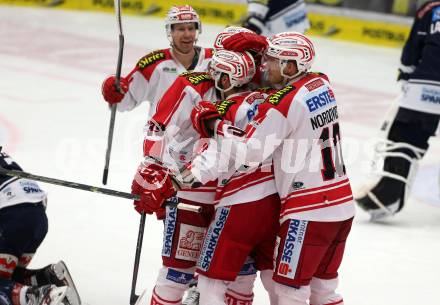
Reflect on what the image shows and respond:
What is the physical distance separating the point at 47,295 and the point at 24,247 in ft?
0.95

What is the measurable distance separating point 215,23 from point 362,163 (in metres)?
6.14

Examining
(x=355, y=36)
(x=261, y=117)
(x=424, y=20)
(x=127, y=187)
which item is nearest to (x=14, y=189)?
(x=261, y=117)

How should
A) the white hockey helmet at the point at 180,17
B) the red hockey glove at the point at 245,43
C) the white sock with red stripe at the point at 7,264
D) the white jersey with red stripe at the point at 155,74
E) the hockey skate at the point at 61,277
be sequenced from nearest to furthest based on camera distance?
the red hockey glove at the point at 245,43
the white sock with red stripe at the point at 7,264
the hockey skate at the point at 61,277
the white hockey helmet at the point at 180,17
the white jersey with red stripe at the point at 155,74

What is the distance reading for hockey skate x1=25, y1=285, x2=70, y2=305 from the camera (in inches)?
179

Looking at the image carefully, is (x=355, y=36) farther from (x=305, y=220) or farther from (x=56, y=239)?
(x=305, y=220)

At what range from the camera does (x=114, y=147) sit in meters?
8.38

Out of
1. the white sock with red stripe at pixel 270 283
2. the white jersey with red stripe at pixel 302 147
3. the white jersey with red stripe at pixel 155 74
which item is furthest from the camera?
the white jersey with red stripe at pixel 155 74

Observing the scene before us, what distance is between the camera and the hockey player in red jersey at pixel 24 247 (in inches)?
183

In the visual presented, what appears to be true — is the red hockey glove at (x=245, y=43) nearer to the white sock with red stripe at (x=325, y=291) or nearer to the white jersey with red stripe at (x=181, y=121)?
the white jersey with red stripe at (x=181, y=121)

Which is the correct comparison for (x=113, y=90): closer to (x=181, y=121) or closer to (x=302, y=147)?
(x=181, y=121)

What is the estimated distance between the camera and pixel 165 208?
452 centimetres

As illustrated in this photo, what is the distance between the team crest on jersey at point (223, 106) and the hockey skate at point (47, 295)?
44.5 inches

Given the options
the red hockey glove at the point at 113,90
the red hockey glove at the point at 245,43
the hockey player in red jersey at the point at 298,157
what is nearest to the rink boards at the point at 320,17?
the red hockey glove at the point at 113,90

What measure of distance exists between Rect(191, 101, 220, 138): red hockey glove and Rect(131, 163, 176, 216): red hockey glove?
0.91ft
